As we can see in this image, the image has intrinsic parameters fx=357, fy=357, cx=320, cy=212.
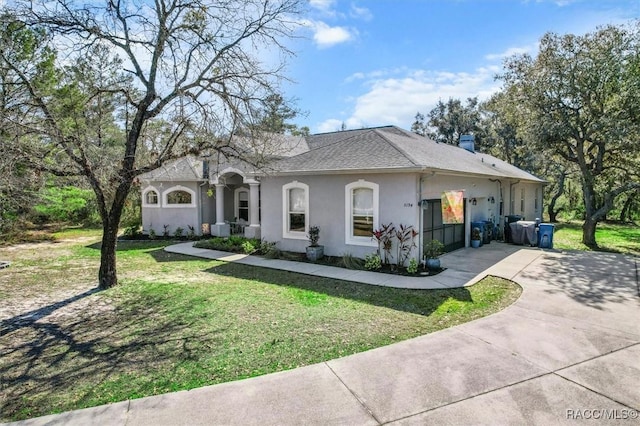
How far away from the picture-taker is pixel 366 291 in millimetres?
8477

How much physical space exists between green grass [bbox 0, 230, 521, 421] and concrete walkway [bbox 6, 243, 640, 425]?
0.41 meters

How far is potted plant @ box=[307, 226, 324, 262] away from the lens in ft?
38.7

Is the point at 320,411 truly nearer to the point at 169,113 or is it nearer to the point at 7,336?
the point at 7,336

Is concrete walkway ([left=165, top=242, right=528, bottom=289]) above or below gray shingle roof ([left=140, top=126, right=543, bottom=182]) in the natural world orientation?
below

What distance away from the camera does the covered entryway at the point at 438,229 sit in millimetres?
11453

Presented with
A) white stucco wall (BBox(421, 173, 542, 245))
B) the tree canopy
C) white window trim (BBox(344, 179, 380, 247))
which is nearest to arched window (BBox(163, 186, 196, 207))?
white window trim (BBox(344, 179, 380, 247))

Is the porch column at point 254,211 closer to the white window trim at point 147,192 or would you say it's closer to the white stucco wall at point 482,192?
the white window trim at point 147,192

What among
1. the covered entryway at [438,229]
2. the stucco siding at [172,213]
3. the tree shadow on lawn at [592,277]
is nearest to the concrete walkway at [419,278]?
the covered entryway at [438,229]

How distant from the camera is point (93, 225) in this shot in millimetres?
24516

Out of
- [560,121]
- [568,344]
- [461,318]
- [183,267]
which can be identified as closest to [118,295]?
[183,267]

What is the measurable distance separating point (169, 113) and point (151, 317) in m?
4.94

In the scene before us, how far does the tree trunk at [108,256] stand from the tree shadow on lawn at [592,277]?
10.4 metres

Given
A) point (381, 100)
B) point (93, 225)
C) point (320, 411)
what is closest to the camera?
point (320, 411)

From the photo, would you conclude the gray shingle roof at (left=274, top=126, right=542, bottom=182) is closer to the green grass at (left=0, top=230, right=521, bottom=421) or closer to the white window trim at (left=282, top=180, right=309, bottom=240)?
the white window trim at (left=282, top=180, right=309, bottom=240)
